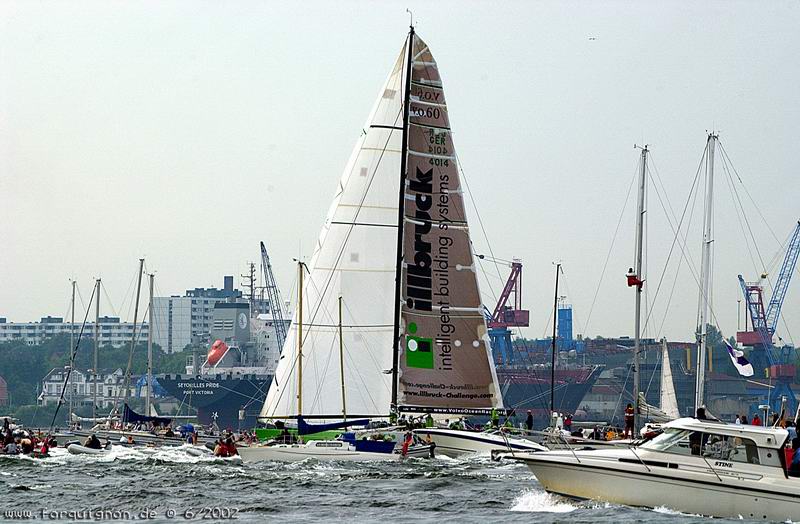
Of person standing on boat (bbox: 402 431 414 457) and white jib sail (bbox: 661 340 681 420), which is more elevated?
white jib sail (bbox: 661 340 681 420)

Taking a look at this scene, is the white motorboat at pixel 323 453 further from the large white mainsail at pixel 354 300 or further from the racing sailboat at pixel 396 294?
the large white mainsail at pixel 354 300

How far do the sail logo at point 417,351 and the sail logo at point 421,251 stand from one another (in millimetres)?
931

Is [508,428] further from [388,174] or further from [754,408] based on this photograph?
[754,408]

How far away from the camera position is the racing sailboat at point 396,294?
4288 cm

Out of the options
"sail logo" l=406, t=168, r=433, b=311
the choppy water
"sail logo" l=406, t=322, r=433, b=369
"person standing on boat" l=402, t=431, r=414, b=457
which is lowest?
the choppy water

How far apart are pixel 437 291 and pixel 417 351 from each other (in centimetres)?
217

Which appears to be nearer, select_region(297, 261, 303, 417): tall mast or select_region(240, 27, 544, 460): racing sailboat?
select_region(297, 261, 303, 417): tall mast

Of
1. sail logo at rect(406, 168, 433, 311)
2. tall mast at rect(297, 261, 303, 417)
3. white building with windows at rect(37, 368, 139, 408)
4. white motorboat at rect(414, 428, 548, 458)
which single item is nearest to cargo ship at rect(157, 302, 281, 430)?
white building with windows at rect(37, 368, 139, 408)

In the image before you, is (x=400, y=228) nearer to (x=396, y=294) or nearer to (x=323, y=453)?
(x=396, y=294)

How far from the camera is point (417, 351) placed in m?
42.7

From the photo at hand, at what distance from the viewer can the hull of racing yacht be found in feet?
68.8

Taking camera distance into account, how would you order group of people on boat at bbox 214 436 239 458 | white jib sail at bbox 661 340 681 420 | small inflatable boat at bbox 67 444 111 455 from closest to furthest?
group of people on boat at bbox 214 436 239 458 < small inflatable boat at bbox 67 444 111 455 < white jib sail at bbox 661 340 681 420

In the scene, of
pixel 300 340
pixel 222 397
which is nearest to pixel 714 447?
pixel 300 340

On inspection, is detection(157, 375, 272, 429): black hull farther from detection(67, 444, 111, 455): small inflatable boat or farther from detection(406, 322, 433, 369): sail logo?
detection(406, 322, 433, 369): sail logo
